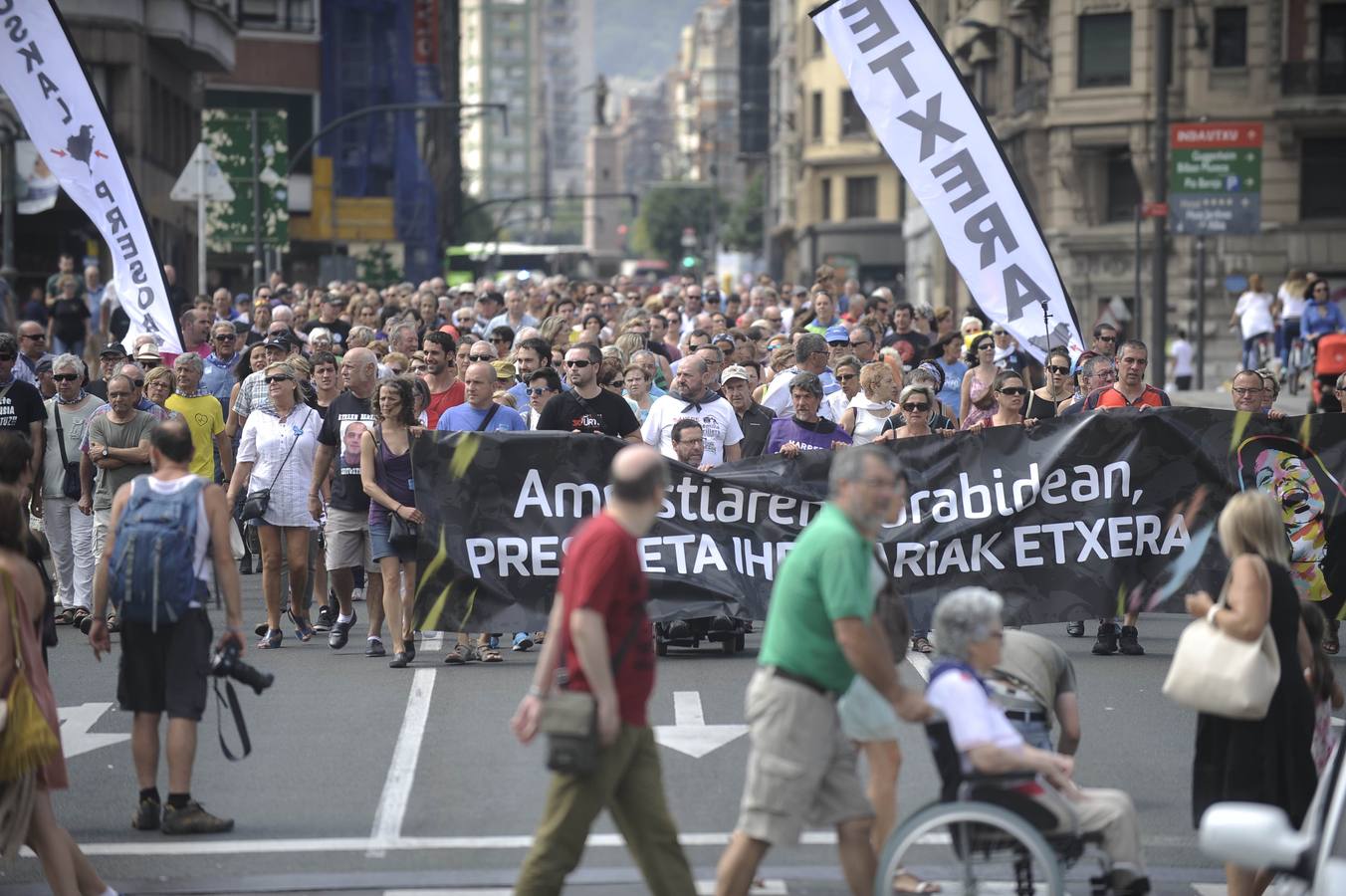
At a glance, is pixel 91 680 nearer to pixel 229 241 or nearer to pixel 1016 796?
pixel 1016 796

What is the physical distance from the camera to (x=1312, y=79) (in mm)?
51844

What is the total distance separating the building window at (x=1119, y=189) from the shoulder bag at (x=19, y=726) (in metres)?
48.9

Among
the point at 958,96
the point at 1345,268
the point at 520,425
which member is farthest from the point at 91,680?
the point at 1345,268

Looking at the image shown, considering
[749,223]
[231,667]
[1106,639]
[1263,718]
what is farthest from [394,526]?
[749,223]

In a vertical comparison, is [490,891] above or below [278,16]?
below

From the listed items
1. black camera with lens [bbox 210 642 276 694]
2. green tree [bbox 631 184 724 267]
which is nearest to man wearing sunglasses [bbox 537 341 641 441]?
black camera with lens [bbox 210 642 276 694]

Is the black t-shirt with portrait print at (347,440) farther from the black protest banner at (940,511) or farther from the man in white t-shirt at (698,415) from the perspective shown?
the man in white t-shirt at (698,415)

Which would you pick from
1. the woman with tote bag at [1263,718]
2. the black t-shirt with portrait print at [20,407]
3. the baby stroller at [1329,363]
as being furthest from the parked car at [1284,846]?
the baby stroller at [1329,363]

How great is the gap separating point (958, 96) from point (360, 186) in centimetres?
6304

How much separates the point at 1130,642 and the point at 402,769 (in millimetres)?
5147

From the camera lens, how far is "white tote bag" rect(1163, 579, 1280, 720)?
742 cm

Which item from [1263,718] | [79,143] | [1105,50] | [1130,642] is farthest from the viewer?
[1105,50]

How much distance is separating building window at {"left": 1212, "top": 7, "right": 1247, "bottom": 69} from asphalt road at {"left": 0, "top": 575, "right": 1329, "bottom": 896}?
4177 cm

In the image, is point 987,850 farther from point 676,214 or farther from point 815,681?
point 676,214
